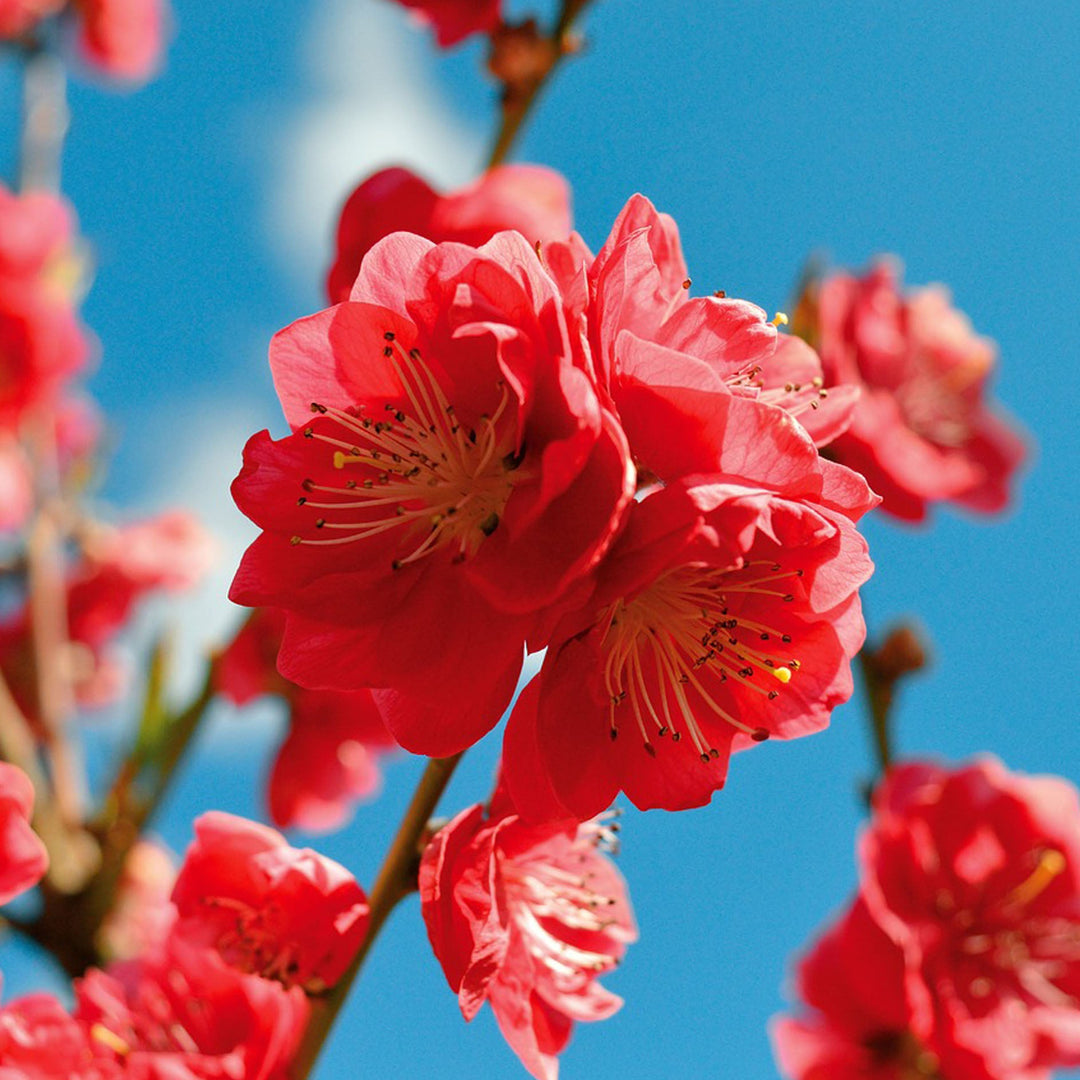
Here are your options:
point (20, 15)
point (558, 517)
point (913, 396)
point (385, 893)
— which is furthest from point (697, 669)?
point (20, 15)

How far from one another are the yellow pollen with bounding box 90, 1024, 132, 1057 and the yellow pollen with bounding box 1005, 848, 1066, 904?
1.05 meters

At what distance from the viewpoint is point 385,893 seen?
0.75 m

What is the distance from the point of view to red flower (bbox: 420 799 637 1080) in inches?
26.3

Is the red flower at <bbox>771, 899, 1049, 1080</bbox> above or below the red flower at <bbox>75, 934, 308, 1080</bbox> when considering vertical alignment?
above

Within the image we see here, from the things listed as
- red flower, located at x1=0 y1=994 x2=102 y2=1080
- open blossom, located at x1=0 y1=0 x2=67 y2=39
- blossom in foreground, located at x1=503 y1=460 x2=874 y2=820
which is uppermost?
open blossom, located at x1=0 y1=0 x2=67 y2=39

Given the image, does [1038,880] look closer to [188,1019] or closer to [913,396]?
[913,396]

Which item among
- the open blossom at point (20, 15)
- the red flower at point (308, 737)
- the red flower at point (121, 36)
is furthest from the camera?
the red flower at point (121, 36)

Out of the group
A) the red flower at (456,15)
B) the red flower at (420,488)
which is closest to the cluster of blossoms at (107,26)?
the red flower at (456,15)

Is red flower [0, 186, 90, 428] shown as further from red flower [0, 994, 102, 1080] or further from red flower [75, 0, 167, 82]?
red flower [0, 994, 102, 1080]

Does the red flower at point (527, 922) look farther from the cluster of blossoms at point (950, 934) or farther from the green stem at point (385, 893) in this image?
the cluster of blossoms at point (950, 934)

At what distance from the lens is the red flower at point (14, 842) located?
667mm

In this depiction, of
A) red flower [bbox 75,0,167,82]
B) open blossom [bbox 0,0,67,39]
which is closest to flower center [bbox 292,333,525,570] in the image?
open blossom [bbox 0,0,67,39]

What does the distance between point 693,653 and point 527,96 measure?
2.67 ft

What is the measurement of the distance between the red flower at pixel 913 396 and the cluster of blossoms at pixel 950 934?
358 mm
